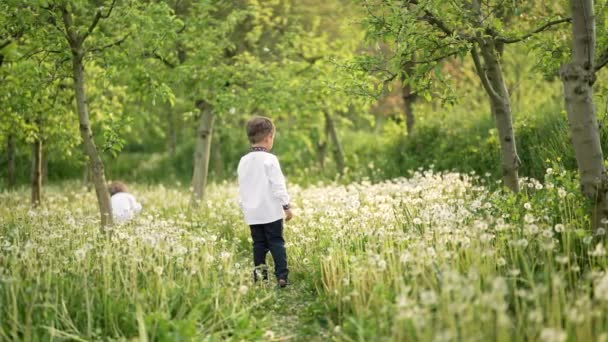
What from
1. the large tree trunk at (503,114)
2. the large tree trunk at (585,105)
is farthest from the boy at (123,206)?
the large tree trunk at (585,105)

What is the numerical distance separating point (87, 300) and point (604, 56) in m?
5.18

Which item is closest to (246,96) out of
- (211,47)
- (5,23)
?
(211,47)

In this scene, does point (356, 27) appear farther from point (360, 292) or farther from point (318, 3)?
point (360, 292)

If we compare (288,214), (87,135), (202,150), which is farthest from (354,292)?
(202,150)

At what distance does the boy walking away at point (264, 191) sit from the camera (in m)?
6.57

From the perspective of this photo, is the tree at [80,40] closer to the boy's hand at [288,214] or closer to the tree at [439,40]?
the boy's hand at [288,214]

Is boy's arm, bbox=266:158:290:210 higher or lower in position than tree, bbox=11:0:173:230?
lower

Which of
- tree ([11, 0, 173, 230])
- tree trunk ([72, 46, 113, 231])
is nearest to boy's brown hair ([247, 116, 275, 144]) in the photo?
tree ([11, 0, 173, 230])

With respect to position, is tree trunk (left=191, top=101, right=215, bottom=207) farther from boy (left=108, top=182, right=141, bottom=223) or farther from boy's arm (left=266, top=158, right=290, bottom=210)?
boy's arm (left=266, top=158, right=290, bottom=210)

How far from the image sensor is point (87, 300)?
4715 millimetres

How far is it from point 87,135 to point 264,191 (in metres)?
2.86

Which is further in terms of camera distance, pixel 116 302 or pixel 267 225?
pixel 267 225

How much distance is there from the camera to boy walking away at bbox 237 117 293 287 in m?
6.57

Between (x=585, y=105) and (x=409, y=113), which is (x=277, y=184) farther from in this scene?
(x=409, y=113)
